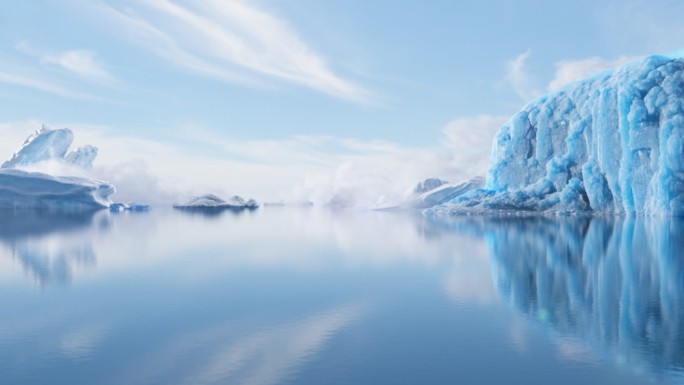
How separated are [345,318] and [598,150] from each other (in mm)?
68262

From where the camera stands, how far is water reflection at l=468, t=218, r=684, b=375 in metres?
12.8

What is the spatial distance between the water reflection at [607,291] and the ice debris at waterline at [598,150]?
33.5 metres

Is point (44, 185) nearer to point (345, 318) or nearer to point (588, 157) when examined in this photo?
point (588, 157)

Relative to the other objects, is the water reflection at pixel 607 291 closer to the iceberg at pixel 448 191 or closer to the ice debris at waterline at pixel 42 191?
the iceberg at pixel 448 191

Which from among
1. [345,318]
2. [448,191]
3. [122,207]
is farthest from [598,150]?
[122,207]

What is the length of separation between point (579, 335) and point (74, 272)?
21461mm

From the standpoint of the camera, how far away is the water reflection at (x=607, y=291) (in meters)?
12.8

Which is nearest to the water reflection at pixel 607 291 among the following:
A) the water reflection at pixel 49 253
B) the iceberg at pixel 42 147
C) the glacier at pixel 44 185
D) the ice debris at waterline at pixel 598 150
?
the water reflection at pixel 49 253

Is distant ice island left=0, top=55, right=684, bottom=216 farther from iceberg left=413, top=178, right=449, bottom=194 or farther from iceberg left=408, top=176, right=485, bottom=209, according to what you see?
iceberg left=413, top=178, right=449, bottom=194

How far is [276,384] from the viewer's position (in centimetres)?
1037

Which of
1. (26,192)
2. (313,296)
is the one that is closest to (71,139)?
(26,192)

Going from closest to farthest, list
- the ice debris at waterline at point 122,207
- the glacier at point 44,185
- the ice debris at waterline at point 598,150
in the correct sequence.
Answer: the ice debris at waterline at point 598,150 < the glacier at point 44,185 < the ice debris at waterline at point 122,207

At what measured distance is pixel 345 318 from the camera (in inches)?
630

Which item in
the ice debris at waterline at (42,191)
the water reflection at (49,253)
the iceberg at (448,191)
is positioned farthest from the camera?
the iceberg at (448,191)
